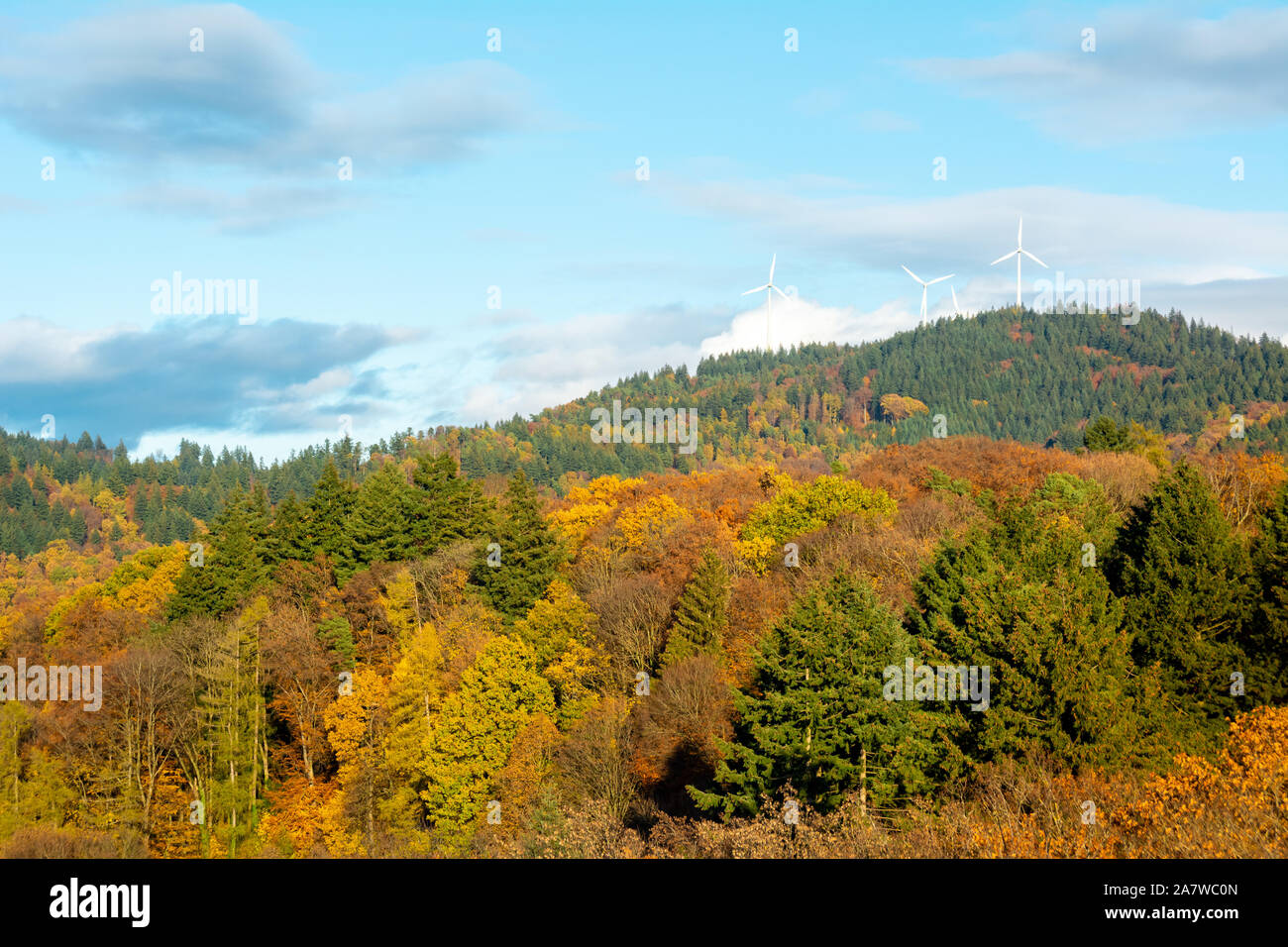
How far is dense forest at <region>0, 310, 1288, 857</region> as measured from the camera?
1478 inches

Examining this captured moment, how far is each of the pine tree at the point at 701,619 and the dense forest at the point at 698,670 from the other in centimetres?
23

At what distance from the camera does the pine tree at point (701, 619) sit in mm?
62281

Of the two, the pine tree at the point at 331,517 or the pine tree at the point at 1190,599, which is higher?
the pine tree at the point at 331,517

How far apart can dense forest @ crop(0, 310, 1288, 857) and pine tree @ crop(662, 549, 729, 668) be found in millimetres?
231

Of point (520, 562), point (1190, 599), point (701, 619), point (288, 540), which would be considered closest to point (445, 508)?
point (288, 540)

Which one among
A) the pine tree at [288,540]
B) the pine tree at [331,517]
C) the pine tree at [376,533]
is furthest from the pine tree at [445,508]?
the pine tree at [288,540]

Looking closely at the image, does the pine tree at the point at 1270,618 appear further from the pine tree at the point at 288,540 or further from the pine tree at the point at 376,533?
the pine tree at the point at 288,540

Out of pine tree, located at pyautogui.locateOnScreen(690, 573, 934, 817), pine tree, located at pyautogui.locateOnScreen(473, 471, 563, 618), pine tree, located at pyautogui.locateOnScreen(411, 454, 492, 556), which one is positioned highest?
pine tree, located at pyautogui.locateOnScreen(411, 454, 492, 556)

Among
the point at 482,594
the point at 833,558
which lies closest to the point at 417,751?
the point at 482,594

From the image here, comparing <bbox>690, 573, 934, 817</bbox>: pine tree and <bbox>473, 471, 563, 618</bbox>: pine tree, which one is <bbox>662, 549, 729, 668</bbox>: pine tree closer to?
<bbox>473, 471, 563, 618</bbox>: pine tree

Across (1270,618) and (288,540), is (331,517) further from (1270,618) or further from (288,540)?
(1270,618)

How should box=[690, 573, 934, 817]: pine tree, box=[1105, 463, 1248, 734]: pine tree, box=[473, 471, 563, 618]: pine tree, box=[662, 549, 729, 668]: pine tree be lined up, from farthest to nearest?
box=[473, 471, 563, 618]: pine tree, box=[662, 549, 729, 668]: pine tree, box=[1105, 463, 1248, 734]: pine tree, box=[690, 573, 934, 817]: pine tree

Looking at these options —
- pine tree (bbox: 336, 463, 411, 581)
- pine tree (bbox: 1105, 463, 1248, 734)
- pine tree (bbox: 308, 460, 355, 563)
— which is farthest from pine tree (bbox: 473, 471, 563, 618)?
pine tree (bbox: 1105, 463, 1248, 734)
